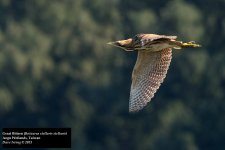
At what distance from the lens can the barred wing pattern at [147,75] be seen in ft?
64.3

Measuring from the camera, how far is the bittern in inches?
761

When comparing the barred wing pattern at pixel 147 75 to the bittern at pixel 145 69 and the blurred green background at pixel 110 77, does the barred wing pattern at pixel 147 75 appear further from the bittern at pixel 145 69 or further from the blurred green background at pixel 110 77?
the blurred green background at pixel 110 77

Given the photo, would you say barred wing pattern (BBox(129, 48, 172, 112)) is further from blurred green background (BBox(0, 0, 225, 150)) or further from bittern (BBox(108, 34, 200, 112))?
blurred green background (BBox(0, 0, 225, 150))

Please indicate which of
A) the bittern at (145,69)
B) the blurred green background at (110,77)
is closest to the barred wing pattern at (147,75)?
the bittern at (145,69)

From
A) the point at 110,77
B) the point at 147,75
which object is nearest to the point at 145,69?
the point at 147,75

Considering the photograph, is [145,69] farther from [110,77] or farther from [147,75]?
[110,77]

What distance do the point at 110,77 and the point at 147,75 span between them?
21.5 m

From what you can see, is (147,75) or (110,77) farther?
(110,77)

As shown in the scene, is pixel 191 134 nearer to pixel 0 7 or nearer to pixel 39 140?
pixel 0 7

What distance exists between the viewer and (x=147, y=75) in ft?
65.1

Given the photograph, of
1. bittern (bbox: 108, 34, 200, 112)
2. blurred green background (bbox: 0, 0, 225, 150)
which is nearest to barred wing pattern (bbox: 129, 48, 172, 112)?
bittern (bbox: 108, 34, 200, 112)

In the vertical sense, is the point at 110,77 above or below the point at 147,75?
above

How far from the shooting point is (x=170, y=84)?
39.9 metres

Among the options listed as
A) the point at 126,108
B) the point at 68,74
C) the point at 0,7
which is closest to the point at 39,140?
the point at 126,108
